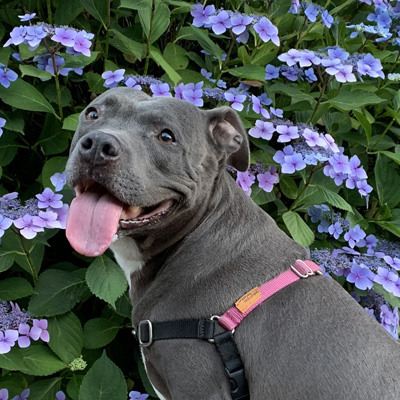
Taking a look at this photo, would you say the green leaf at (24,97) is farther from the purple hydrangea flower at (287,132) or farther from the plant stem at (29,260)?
the purple hydrangea flower at (287,132)

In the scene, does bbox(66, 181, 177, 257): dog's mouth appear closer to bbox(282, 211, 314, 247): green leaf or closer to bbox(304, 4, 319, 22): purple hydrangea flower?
bbox(282, 211, 314, 247): green leaf

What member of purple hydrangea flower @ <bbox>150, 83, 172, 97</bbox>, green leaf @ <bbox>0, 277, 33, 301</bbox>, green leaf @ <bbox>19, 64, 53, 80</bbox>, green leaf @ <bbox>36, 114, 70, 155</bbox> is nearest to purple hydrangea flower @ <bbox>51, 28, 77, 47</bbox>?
green leaf @ <bbox>19, 64, 53, 80</bbox>

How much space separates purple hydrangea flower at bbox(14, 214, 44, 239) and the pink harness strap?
928mm

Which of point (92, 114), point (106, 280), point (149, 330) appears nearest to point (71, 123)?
point (92, 114)

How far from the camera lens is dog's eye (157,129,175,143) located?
7.41 ft

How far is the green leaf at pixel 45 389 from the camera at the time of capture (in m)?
3.07

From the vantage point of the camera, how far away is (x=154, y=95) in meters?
2.96

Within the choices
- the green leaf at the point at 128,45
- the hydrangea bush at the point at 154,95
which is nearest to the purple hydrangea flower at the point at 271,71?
the hydrangea bush at the point at 154,95

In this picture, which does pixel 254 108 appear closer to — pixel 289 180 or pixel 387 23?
pixel 289 180

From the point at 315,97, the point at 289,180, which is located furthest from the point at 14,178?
the point at 315,97

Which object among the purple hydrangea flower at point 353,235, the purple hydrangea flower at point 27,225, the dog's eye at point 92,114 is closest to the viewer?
the dog's eye at point 92,114

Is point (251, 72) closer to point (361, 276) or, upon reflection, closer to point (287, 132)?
point (287, 132)

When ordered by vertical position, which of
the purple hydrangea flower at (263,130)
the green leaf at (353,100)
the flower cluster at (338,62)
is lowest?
the purple hydrangea flower at (263,130)

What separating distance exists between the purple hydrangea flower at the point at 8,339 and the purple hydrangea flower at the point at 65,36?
133 cm
